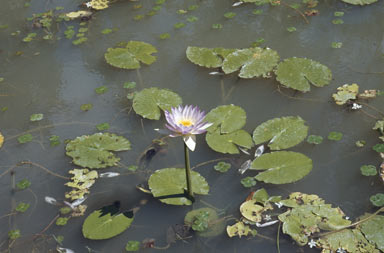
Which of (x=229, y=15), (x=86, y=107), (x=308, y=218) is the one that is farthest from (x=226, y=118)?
(x=229, y=15)

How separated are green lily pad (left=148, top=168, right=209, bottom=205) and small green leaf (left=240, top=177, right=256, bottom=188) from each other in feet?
0.70

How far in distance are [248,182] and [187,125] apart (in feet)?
1.87

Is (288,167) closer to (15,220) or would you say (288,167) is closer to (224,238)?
(224,238)

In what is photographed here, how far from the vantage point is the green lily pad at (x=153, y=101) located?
2699 millimetres

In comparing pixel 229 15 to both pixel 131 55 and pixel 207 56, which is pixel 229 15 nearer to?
pixel 207 56

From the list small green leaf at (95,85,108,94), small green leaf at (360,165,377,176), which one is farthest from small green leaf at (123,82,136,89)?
small green leaf at (360,165,377,176)

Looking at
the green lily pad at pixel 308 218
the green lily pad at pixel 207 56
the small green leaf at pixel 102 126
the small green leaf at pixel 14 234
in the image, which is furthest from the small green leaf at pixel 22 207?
the green lily pad at pixel 207 56

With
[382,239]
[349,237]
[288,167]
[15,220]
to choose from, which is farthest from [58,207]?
[382,239]

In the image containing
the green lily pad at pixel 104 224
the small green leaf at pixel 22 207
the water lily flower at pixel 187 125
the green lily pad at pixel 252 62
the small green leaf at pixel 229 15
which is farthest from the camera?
the small green leaf at pixel 229 15

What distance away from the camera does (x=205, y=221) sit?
2.08 meters

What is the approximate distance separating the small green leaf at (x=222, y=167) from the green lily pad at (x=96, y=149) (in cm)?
61

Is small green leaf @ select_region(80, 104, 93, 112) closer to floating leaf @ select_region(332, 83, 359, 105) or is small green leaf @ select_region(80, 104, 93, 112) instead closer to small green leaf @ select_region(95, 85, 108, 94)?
small green leaf @ select_region(95, 85, 108, 94)

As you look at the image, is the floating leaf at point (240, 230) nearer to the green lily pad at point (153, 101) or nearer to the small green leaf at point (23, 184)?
the green lily pad at point (153, 101)

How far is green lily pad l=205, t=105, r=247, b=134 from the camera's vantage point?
2495mm
